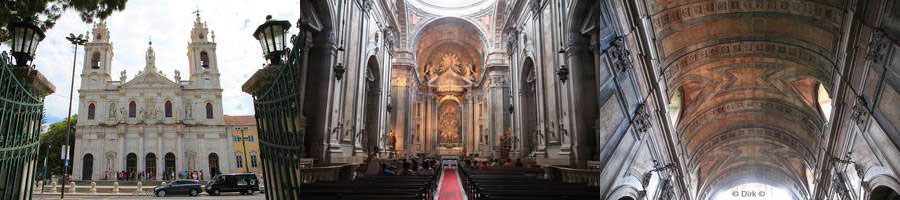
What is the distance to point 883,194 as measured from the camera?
11.6 m

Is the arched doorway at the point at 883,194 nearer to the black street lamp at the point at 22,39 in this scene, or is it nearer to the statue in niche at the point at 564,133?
the statue in niche at the point at 564,133

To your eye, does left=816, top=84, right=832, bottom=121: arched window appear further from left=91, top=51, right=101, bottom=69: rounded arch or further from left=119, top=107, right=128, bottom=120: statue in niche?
left=91, top=51, right=101, bottom=69: rounded arch

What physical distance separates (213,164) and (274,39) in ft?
4.20

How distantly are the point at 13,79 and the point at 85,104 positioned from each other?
36 cm

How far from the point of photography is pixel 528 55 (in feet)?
51.5

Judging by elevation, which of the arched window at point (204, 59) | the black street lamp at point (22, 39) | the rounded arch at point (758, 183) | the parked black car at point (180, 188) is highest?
the black street lamp at point (22, 39)

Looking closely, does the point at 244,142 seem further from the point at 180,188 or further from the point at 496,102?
the point at 496,102

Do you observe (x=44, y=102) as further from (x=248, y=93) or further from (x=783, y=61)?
(x=783, y=61)

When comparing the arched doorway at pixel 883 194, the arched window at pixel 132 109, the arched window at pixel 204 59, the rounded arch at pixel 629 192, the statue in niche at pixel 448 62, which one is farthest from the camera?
the statue in niche at pixel 448 62

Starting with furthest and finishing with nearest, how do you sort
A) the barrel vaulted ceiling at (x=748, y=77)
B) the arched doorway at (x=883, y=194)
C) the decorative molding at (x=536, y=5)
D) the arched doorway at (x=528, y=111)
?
the arched doorway at (x=528, y=111) → the decorative molding at (x=536, y=5) → the arched doorway at (x=883, y=194) → the barrel vaulted ceiling at (x=748, y=77)

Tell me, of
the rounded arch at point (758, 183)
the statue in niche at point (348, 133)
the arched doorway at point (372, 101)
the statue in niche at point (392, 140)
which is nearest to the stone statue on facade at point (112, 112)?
the statue in niche at point (348, 133)

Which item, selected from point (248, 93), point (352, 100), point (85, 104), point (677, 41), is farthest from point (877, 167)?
point (85, 104)

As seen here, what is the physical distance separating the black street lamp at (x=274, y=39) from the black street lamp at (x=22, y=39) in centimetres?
142

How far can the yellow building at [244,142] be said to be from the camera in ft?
8.91
